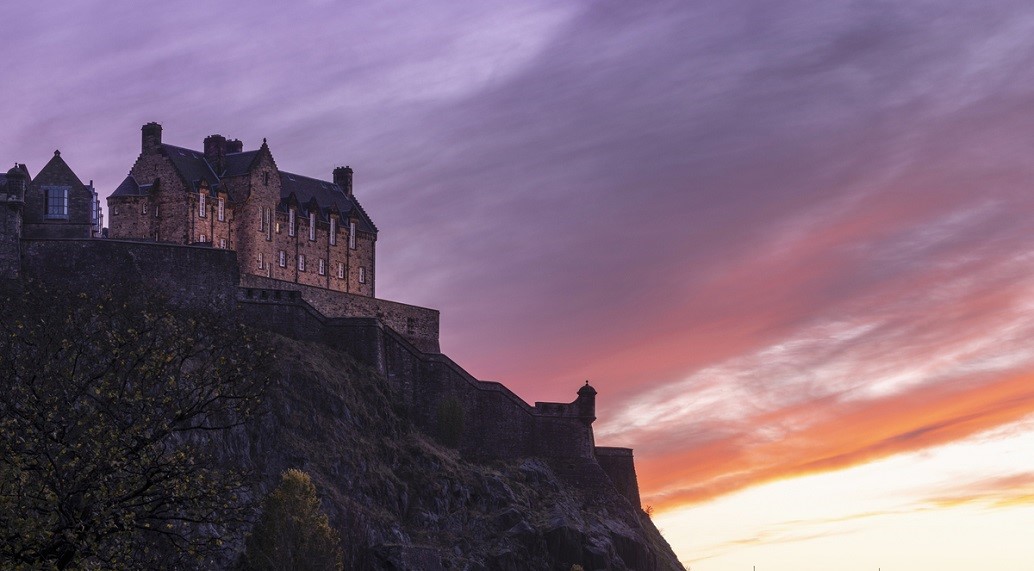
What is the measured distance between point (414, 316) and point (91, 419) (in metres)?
70.2

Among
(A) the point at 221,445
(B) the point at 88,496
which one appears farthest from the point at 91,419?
(A) the point at 221,445

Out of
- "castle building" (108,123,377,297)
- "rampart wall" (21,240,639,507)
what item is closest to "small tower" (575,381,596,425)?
"rampart wall" (21,240,639,507)

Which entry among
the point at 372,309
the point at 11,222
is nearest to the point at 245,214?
the point at 372,309

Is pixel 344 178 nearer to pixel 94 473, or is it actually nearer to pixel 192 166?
pixel 192 166

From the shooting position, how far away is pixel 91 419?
130 ft

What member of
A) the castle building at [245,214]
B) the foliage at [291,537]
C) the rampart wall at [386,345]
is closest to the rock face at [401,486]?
the rampart wall at [386,345]

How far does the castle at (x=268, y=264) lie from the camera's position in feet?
297

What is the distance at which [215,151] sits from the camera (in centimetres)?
10931

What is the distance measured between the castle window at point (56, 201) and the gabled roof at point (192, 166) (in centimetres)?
1283

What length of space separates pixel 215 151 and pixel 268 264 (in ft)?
31.9

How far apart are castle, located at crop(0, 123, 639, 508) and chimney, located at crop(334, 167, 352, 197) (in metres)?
→ 4.64

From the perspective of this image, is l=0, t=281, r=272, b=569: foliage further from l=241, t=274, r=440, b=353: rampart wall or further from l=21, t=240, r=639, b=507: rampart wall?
l=241, t=274, r=440, b=353: rampart wall

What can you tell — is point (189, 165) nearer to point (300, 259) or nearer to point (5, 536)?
point (300, 259)

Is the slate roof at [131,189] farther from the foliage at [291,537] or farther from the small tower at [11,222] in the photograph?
the foliage at [291,537]
